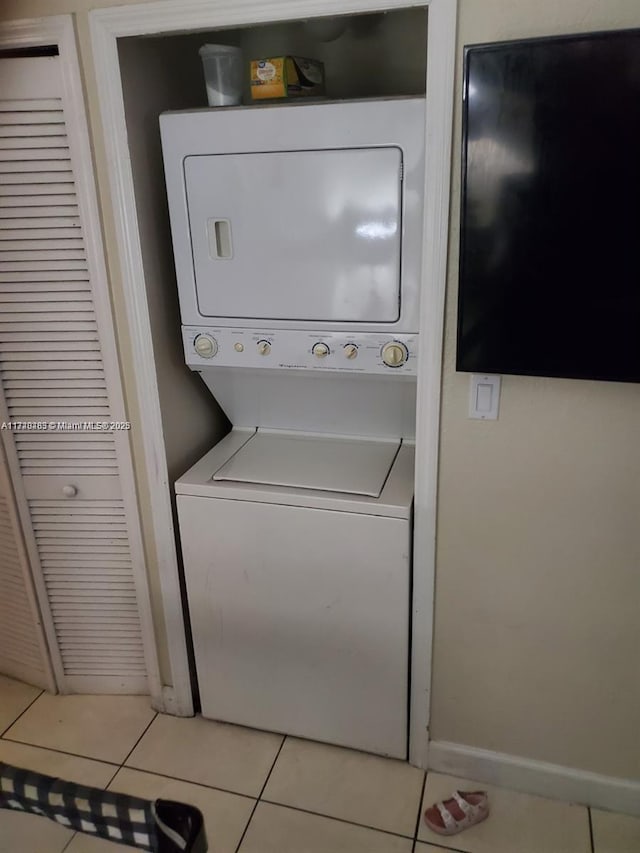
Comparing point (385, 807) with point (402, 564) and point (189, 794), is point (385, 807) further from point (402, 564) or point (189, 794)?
point (402, 564)

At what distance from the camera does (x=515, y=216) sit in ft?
3.90

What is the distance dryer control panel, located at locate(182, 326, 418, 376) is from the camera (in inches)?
58.9

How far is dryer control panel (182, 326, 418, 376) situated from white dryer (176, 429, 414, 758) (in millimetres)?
297

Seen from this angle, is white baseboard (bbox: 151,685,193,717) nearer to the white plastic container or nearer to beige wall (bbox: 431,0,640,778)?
beige wall (bbox: 431,0,640,778)

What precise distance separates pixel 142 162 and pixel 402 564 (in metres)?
1.16

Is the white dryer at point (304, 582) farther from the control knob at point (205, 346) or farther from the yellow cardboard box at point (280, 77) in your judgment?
the yellow cardboard box at point (280, 77)

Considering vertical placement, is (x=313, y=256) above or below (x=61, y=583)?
above

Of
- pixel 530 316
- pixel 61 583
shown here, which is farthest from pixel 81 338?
pixel 530 316

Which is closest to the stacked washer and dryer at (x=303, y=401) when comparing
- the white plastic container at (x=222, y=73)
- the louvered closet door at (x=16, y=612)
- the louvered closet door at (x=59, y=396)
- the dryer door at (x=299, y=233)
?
the dryer door at (x=299, y=233)

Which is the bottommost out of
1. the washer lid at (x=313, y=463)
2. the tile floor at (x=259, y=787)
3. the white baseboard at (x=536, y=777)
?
the tile floor at (x=259, y=787)

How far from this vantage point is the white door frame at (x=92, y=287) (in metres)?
1.43

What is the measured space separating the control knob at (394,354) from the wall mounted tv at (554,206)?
21 cm

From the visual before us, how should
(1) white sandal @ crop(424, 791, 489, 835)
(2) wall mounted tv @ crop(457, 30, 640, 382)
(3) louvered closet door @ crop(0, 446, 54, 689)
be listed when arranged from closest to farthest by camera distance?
(2) wall mounted tv @ crop(457, 30, 640, 382), (1) white sandal @ crop(424, 791, 489, 835), (3) louvered closet door @ crop(0, 446, 54, 689)

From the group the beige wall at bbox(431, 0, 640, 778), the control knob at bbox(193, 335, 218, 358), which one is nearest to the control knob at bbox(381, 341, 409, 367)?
the beige wall at bbox(431, 0, 640, 778)
